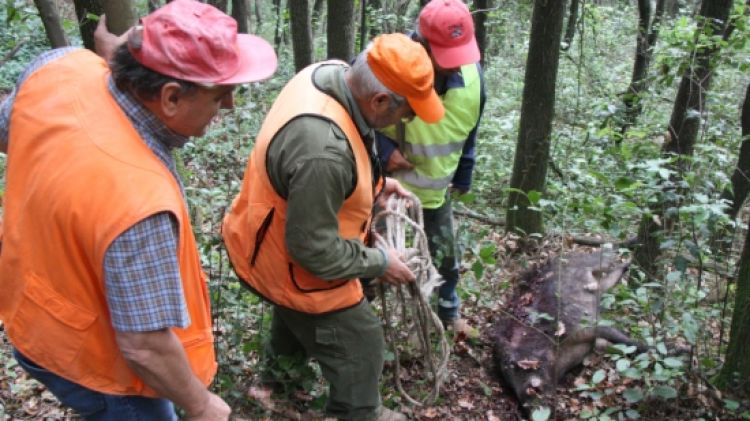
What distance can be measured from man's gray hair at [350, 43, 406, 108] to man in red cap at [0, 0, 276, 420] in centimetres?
62

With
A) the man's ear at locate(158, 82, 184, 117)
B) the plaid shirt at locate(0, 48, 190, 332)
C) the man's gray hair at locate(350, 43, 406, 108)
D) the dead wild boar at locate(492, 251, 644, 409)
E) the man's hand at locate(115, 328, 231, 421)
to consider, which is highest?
the man's ear at locate(158, 82, 184, 117)

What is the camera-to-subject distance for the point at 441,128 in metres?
3.72

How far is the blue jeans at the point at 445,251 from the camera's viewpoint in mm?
3846

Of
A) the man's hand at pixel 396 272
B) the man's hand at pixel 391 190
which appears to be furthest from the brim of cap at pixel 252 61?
the man's hand at pixel 391 190

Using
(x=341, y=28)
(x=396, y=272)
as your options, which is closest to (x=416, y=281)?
(x=396, y=272)

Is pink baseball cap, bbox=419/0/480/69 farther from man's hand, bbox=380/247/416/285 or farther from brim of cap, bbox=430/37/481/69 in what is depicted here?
man's hand, bbox=380/247/416/285

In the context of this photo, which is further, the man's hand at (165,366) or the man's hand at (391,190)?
the man's hand at (391,190)

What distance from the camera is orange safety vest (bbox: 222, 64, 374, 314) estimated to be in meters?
2.45

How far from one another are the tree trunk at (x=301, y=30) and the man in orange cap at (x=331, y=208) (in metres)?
5.38

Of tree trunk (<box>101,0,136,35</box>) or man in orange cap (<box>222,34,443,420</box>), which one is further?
tree trunk (<box>101,0,136,35</box>)

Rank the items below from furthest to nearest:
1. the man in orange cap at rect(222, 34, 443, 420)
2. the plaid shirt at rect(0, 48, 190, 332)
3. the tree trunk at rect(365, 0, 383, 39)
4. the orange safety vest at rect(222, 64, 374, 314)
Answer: the tree trunk at rect(365, 0, 383, 39) < the orange safety vest at rect(222, 64, 374, 314) < the man in orange cap at rect(222, 34, 443, 420) < the plaid shirt at rect(0, 48, 190, 332)

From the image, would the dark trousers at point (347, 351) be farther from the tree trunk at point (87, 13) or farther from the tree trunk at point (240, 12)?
the tree trunk at point (240, 12)

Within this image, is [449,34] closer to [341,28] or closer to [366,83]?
[366,83]

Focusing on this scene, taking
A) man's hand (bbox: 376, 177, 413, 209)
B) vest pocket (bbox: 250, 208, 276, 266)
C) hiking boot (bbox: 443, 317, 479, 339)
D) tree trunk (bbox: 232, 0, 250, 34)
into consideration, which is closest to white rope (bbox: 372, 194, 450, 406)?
man's hand (bbox: 376, 177, 413, 209)
